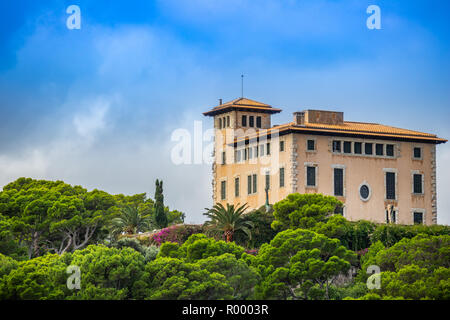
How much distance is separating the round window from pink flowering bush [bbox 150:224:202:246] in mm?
11701

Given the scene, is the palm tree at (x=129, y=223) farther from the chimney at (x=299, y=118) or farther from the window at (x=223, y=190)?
the chimney at (x=299, y=118)

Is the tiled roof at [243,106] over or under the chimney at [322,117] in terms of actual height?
over

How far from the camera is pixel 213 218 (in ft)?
246

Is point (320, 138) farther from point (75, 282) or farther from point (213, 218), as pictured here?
point (75, 282)

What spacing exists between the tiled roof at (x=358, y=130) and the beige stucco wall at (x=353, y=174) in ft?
1.71

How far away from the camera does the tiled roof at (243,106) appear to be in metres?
86.3

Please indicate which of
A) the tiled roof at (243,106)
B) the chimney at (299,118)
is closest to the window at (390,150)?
the chimney at (299,118)

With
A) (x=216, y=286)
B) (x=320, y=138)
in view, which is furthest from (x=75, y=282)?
(x=320, y=138)

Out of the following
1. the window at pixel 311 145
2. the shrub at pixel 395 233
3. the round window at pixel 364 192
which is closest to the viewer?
the shrub at pixel 395 233

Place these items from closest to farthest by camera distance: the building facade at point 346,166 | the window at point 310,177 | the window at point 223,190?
the window at point 310,177
the building facade at point 346,166
the window at point 223,190

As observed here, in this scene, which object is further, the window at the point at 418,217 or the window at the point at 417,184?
the window at the point at 417,184
